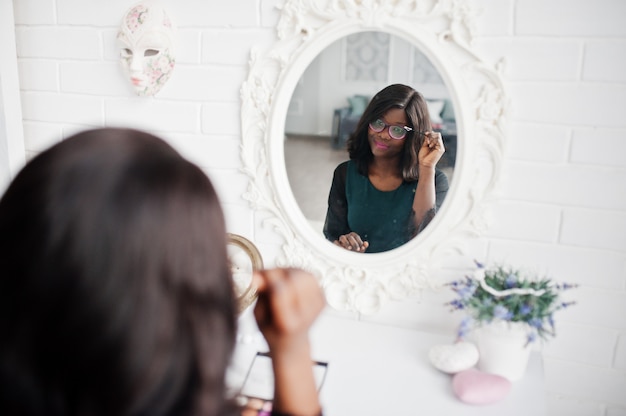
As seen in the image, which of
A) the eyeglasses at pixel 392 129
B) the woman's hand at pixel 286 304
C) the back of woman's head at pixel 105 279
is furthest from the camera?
the eyeglasses at pixel 392 129

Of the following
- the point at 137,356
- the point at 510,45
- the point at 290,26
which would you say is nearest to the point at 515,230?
the point at 510,45

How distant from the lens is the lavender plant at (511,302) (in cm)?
71

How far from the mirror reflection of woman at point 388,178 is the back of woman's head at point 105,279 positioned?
49 cm

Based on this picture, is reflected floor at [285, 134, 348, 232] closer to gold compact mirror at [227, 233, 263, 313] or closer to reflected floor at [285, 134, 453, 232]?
reflected floor at [285, 134, 453, 232]

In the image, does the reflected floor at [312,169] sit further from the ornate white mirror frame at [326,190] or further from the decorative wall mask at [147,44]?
the decorative wall mask at [147,44]

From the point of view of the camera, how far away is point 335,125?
85 centimetres

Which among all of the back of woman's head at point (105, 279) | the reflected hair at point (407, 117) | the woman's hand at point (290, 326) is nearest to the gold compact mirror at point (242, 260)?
the reflected hair at point (407, 117)

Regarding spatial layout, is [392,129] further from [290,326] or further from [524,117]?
[290,326]

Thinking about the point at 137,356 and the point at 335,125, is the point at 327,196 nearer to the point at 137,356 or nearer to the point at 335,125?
the point at 335,125

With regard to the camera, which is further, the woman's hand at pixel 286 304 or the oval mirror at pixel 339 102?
the oval mirror at pixel 339 102

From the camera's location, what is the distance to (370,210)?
33.8 inches

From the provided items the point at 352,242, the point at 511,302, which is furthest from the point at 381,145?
the point at 511,302

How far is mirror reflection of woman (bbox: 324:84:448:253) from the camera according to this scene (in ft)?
2.65

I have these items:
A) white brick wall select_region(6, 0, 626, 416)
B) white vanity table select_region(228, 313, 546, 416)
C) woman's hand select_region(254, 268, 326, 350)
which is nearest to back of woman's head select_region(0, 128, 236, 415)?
woman's hand select_region(254, 268, 326, 350)
